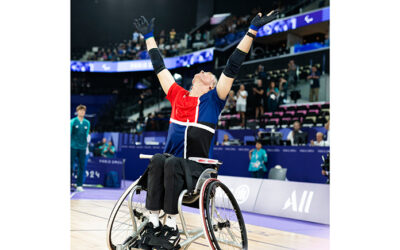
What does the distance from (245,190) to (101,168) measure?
15.9ft

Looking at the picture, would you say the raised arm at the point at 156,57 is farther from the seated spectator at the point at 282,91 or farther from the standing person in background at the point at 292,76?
the standing person in background at the point at 292,76

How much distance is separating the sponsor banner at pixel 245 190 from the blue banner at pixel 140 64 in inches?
492

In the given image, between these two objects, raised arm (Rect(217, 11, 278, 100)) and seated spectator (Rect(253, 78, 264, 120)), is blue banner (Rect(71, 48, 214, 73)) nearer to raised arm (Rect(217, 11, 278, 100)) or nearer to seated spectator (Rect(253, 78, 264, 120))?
seated spectator (Rect(253, 78, 264, 120))

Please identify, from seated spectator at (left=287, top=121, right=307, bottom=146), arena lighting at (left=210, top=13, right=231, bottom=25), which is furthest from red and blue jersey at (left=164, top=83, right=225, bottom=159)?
arena lighting at (left=210, top=13, right=231, bottom=25)

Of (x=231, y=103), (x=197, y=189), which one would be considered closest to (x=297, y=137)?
(x=231, y=103)

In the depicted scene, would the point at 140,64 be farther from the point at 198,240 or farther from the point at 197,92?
the point at 197,92

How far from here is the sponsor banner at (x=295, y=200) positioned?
5844 mm

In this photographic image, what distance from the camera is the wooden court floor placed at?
384 centimetres

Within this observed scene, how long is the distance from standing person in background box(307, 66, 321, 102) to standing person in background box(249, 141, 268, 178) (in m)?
5.29

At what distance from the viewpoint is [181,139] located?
3.19 m
